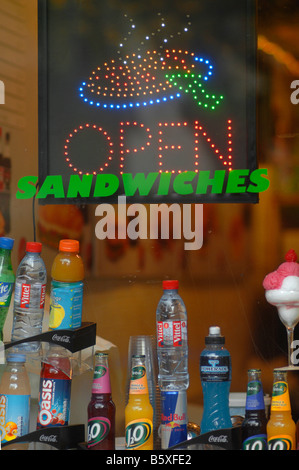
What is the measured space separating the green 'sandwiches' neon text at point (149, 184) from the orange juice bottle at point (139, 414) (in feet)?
2.71

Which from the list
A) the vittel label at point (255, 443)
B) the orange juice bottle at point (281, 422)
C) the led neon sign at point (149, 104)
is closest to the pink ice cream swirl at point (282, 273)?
the led neon sign at point (149, 104)

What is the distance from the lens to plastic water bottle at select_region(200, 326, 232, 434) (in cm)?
271

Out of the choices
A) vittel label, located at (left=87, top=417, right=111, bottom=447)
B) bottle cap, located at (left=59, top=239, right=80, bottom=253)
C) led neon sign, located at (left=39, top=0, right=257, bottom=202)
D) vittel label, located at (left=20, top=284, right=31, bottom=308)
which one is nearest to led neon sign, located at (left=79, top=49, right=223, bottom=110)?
led neon sign, located at (left=39, top=0, right=257, bottom=202)

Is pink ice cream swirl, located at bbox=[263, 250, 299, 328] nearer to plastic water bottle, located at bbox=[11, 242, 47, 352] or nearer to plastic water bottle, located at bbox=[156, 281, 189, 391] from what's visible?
plastic water bottle, located at bbox=[156, 281, 189, 391]

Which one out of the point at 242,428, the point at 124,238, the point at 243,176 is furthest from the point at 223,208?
the point at 242,428

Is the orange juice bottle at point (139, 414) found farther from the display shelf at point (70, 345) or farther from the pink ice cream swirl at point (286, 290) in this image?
the pink ice cream swirl at point (286, 290)

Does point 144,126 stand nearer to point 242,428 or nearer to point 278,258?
point 278,258

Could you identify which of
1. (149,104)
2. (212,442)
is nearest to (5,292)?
(212,442)

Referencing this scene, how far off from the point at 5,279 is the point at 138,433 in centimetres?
76

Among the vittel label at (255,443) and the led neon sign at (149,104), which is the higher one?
the led neon sign at (149,104)

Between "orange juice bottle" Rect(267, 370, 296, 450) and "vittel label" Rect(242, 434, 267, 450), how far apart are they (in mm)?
27

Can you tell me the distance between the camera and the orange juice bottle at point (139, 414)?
8.66 feet

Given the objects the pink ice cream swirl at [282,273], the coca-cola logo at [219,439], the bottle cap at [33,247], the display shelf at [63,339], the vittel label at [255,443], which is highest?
the bottle cap at [33,247]

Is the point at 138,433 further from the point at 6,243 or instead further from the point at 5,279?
the point at 6,243
